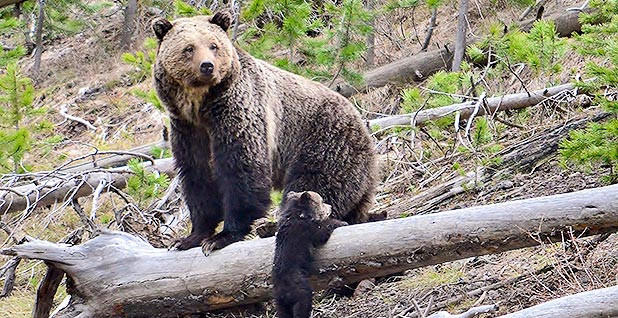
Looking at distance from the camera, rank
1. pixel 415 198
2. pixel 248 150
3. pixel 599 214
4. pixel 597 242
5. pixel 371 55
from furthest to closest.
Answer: pixel 371 55, pixel 415 198, pixel 248 150, pixel 597 242, pixel 599 214

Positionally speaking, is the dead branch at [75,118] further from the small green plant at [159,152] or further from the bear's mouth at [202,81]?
the bear's mouth at [202,81]

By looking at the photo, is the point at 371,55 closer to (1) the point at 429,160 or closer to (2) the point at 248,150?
(1) the point at 429,160

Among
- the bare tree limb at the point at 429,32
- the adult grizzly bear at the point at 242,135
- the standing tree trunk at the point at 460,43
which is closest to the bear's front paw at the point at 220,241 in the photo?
the adult grizzly bear at the point at 242,135

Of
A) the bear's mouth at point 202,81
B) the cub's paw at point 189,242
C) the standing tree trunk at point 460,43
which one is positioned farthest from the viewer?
the standing tree trunk at point 460,43

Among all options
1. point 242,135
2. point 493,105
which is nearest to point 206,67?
point 242,135

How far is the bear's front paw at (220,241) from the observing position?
5.41 m

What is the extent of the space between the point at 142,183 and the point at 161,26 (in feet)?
6.99

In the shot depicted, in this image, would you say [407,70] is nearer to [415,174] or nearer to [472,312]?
[415,174]

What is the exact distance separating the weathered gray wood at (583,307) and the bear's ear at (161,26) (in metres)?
3.40

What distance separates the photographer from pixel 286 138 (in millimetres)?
6129

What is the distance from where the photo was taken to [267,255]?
16.9 ft

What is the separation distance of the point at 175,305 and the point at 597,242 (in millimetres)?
2751

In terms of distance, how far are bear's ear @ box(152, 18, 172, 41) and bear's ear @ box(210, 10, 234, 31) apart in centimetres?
33

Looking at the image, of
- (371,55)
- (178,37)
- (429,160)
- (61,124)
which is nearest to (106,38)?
(61,124)
